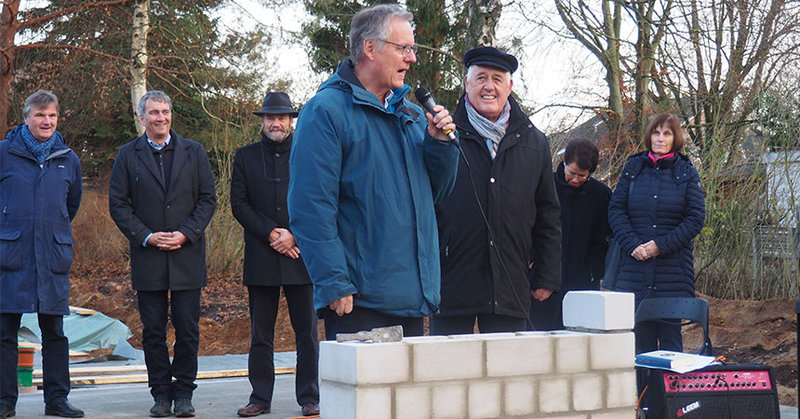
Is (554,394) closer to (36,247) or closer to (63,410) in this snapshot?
(63,410)

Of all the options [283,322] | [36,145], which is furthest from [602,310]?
[283,322]

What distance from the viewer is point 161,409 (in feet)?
19.3

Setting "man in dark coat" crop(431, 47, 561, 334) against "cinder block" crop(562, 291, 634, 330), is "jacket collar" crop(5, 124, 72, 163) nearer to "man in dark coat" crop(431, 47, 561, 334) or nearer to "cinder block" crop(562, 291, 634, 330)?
"man in dark coat" crop(431, 47, 561, 334)

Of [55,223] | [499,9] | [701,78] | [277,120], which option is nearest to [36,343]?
[55,223]

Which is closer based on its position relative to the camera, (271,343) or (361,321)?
(361,321)

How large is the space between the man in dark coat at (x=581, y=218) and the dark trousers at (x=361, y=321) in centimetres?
238

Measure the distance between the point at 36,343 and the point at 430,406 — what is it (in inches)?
274

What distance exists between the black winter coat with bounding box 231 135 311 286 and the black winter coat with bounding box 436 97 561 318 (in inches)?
63.0

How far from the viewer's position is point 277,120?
6340 millimetres

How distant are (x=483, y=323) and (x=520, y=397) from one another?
1.08 metres

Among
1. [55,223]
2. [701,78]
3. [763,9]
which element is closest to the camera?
[55,223]

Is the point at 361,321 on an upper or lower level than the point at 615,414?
upper

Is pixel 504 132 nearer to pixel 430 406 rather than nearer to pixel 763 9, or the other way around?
pixel 430 406

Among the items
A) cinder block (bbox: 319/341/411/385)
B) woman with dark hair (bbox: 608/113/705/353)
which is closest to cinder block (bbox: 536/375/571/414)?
cinder block (bbox: 319/341/411/385)
